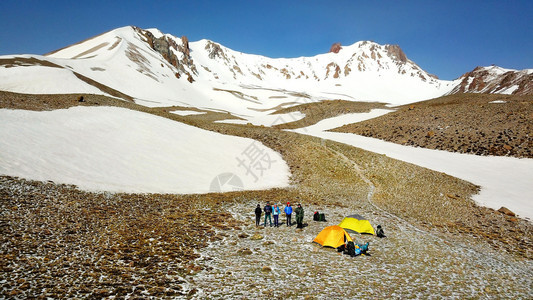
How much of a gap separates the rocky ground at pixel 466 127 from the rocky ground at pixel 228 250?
72.0 ft

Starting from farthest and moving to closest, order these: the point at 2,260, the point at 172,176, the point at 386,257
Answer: the point at 172,176, the point at 386,257, the point at 2,260

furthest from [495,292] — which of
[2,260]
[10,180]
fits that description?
[10,180]

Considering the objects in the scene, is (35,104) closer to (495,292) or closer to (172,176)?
(172,176)

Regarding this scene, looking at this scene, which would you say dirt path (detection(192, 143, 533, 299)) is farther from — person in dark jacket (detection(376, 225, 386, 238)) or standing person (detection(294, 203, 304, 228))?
standing person (detection(294, 203, 304, 228))

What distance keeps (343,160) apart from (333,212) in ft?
54.1

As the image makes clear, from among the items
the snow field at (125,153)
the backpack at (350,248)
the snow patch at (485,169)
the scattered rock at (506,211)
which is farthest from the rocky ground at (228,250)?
the snow patch at (485,169)

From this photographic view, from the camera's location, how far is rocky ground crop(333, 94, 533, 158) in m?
40.0

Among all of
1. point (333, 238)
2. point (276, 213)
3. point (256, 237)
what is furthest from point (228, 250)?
point (333, 238)

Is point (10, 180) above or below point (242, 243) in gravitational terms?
above

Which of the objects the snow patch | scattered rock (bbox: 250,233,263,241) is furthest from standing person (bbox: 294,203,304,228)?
the snow patch

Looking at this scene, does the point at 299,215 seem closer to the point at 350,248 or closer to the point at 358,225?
the point at 358,225

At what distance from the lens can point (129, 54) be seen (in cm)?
12744

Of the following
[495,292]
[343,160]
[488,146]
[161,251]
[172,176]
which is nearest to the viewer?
[495,292]

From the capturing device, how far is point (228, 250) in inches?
554
